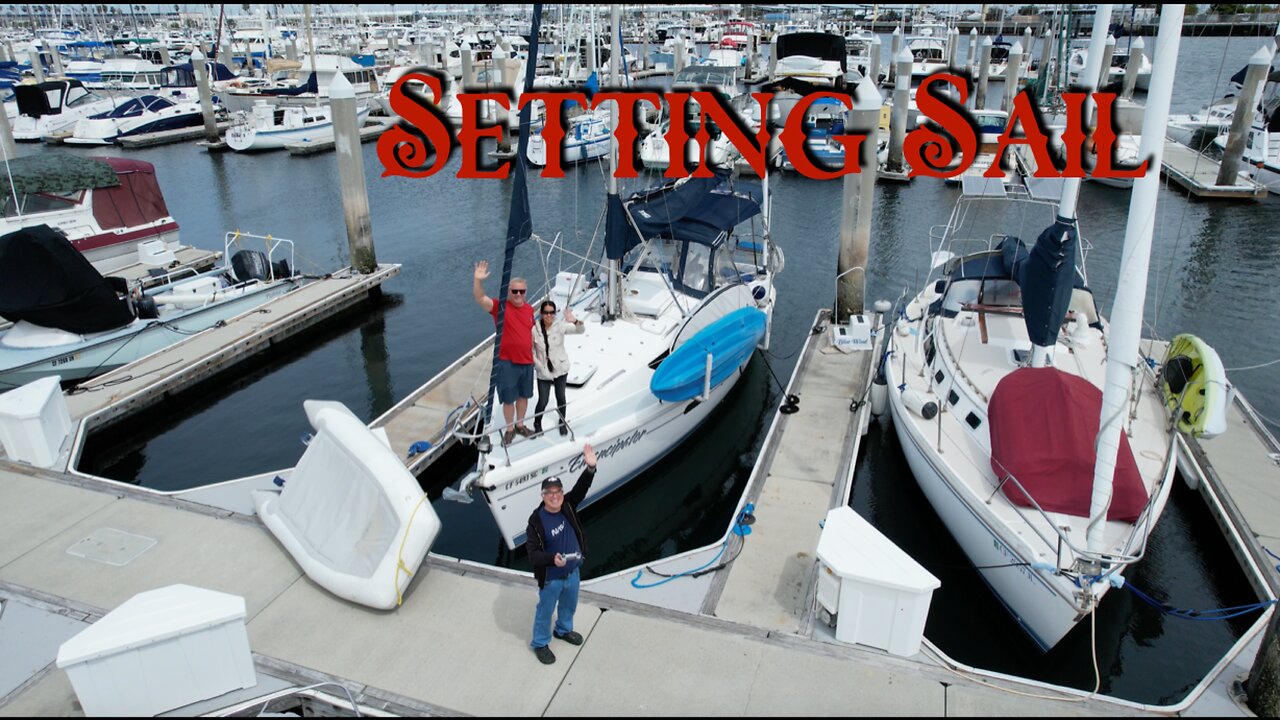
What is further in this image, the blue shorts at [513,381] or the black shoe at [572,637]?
the blue shorts at [513,381]

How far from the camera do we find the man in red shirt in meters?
8.58

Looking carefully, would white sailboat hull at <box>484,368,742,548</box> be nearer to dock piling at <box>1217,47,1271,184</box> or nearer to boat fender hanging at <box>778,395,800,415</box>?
boat fender hanging at <box>778,395,800,415</box>

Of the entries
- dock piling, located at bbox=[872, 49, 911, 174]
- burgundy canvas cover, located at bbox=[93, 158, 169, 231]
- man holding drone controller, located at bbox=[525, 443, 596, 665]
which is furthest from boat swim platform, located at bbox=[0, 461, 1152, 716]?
dock piling, located at bbox=[872, 49, 911, 174]

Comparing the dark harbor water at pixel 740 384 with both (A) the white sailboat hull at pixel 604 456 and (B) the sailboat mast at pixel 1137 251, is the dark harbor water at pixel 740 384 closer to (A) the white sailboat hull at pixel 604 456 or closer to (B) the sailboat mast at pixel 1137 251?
(A) the white sailboat hull at pixel 604 456

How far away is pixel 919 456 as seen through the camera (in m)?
10.0

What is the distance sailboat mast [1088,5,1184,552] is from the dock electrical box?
6.87 m

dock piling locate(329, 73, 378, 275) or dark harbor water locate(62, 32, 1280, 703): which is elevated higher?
dock piling locate(329, 73, 378, 275)

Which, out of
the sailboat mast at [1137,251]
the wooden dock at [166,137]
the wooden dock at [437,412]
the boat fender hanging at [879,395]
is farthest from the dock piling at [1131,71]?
the wooden dock at [166,137]

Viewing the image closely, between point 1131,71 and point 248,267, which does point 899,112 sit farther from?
point 248,267

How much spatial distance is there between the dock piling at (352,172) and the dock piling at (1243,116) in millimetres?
26198

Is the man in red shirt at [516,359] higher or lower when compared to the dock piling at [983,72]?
lower

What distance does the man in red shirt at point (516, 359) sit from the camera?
858 cm

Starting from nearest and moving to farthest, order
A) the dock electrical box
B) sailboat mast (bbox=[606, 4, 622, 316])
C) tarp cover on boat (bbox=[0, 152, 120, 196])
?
sailboat mast (bbox=[606, 4, 622, 316]), the dock electrical box, tarp cover on boat (bbox=[0, 152, 120, 196])

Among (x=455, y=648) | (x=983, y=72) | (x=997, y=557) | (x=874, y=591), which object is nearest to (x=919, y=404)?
(x=997, y=557)
